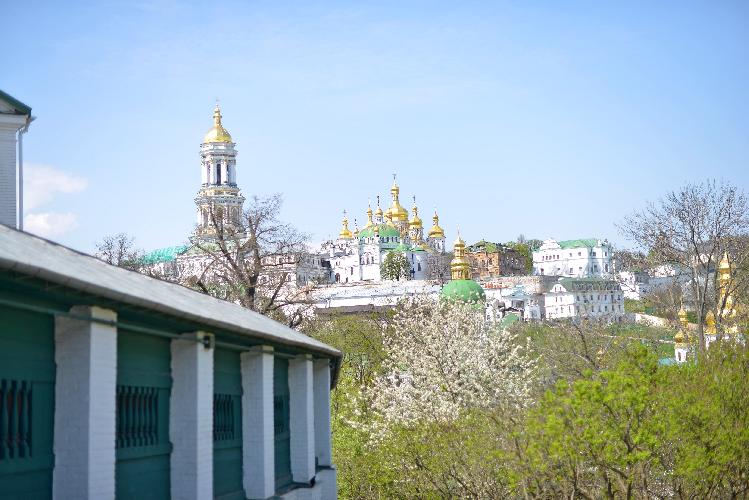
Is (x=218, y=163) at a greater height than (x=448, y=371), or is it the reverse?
(x=218, y=163)

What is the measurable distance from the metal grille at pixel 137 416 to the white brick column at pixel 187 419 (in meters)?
0.39

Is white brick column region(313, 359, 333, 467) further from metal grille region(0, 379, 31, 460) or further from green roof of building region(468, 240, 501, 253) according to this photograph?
green roof of building region(468, 240, 501, 253)

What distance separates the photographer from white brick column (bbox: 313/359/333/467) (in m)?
22.5

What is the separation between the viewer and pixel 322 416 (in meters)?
22.8

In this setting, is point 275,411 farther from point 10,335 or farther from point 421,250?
point 421,250

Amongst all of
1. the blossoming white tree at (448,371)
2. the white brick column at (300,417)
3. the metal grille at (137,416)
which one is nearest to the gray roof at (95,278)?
the metal grille at (137,416)

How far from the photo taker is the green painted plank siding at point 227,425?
15.2m

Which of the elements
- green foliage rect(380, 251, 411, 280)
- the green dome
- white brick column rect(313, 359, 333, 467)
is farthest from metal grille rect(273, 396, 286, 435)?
green foliage rect(380, 251, 411, 280)

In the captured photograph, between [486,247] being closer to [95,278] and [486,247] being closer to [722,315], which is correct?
[722,315]

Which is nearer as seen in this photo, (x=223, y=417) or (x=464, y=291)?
(x=223, y=417)

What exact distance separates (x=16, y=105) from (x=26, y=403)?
33.7ft

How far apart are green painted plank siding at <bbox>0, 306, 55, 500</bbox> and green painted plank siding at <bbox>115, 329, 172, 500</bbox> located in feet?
4.70

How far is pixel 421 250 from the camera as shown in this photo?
185375mm

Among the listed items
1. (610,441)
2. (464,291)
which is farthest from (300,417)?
(464,291)
